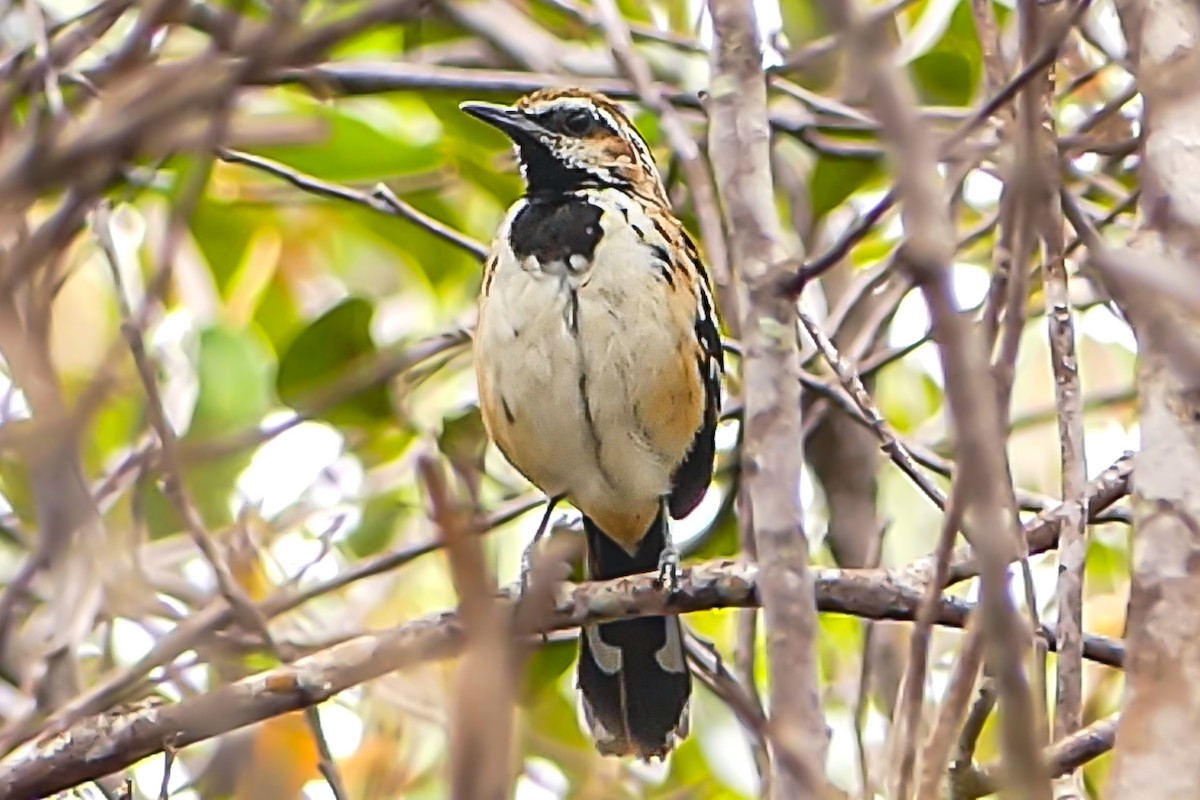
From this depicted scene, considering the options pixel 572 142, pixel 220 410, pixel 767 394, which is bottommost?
pixel 767 394

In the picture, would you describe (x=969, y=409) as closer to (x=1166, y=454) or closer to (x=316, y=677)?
(x=1166, y=454)

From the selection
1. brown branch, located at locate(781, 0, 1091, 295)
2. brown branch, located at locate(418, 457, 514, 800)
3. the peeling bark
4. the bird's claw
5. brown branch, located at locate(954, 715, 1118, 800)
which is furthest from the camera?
the bird's claw

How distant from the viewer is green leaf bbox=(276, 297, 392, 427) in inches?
181

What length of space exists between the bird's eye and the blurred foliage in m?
0.26

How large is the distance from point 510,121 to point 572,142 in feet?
0.53

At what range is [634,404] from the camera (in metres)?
4.42

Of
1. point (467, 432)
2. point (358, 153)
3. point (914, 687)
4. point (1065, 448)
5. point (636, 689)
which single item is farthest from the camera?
point (358, 153)

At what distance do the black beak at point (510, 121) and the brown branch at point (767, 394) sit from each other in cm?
224

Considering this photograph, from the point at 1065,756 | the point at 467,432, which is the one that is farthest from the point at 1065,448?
the point at 467,432

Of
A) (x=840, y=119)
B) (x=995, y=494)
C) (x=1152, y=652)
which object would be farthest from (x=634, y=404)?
(x=995, y=494)

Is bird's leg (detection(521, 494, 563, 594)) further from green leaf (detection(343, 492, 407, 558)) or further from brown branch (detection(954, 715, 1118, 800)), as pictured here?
brown branch (detection(954, 715, 1118, 800))

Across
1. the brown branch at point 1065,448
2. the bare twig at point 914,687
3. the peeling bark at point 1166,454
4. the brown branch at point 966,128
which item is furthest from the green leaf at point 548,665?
the bare twig at point 914,687

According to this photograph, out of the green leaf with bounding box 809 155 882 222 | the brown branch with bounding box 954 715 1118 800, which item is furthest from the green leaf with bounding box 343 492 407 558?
the brown branch with bounding box 954 715 1118 800

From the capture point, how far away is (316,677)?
10.3 ft
